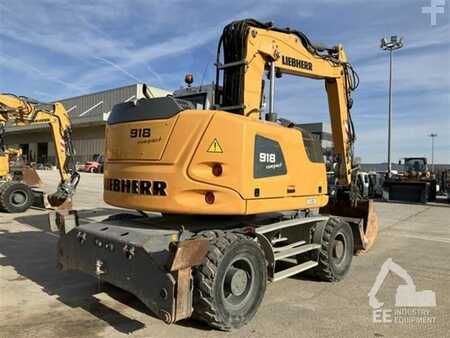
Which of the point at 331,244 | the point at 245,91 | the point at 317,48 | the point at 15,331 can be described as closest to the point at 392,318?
the point at 331,244

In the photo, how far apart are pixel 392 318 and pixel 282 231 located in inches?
73.6

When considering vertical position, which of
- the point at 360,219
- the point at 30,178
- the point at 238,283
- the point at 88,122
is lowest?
the point at 238,283

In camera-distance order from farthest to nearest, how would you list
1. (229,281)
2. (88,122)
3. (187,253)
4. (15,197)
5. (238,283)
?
(88,122) → (15,197) → (238,283) → (229,281) → (187,253)

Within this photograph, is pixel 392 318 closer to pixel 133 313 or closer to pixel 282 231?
pixel 282 231

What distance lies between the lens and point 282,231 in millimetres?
6293

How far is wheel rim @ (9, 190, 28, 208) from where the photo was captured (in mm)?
13758

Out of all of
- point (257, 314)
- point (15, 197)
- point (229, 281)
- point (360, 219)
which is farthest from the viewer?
point (15, 197)

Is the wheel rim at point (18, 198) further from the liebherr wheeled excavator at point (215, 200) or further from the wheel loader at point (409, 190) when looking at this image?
the wheel loader at point (409, 190)

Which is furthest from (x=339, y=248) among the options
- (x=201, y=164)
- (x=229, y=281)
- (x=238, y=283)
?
(x=201, y=164)

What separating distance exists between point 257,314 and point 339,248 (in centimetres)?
226

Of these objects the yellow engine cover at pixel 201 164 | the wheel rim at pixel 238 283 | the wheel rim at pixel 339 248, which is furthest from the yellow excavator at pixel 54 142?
the wheel rim at pixel 238 283

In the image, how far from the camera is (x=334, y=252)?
21.4ft

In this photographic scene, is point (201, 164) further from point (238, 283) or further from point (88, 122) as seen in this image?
point (88, 122)

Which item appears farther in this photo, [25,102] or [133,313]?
[25,102]
